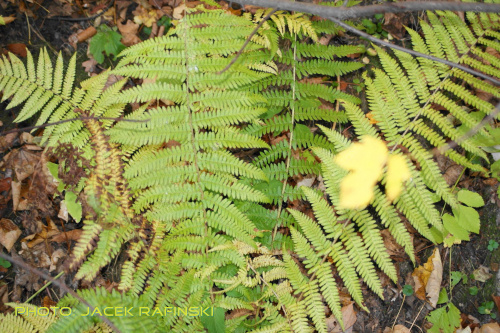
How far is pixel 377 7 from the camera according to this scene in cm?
244

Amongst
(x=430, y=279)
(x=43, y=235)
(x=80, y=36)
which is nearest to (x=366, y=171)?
(x=430, y=279)

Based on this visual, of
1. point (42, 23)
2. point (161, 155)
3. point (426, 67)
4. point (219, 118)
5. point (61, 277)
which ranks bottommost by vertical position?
point (61, 277)

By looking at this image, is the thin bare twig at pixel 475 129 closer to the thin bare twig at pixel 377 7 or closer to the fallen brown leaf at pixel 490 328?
the thin bare twig at pixel 377 7

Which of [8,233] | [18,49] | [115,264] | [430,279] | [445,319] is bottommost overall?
[445,319]

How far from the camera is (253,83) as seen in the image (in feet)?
11.0

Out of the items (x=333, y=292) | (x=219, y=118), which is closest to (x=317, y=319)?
(x=333, y=292)

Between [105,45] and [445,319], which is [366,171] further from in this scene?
[105,45]

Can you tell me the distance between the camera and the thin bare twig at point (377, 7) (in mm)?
2455

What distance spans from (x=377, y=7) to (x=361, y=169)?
1.25m

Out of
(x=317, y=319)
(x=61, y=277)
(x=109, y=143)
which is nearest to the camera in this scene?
(x=317, y=319)

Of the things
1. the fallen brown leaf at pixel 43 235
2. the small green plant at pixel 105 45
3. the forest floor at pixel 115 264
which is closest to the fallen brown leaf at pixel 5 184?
the forest floor at pixel 115 264

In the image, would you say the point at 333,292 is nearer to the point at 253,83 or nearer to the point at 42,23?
the point at 253,83

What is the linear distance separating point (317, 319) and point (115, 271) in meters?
1.86

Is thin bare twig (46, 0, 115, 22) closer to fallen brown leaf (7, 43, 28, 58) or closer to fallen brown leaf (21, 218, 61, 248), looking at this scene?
fallen brown leaf (7, 43, 28, 58)
